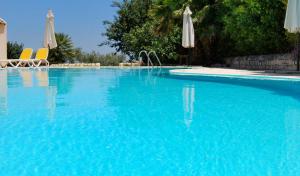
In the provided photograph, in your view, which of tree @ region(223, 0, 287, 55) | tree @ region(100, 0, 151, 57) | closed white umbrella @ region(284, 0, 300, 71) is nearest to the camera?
closed white umbrella @ region(284, 0, 300, 71)

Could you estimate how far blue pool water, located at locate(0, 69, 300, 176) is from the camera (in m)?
3.04

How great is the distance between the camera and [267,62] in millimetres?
16156

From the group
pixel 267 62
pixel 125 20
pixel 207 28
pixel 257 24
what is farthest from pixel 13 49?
pixel 267 62

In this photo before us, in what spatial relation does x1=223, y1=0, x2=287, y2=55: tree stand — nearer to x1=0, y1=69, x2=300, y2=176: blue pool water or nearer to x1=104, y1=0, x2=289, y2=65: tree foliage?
x1=104, y1=0, x2=289, y2=65: tree foliage

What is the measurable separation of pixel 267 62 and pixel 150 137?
43.5ft

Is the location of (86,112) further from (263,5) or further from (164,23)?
(164,23)

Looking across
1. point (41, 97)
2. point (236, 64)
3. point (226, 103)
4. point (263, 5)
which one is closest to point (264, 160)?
point (226, 103)

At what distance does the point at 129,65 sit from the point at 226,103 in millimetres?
17431

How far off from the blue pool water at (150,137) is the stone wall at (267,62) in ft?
26.1

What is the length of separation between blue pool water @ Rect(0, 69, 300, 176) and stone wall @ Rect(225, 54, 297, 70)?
7.94 metres

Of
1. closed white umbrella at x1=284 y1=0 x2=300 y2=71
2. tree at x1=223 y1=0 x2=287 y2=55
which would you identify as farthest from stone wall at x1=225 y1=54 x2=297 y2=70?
closed white umbrella at x1=284 y1=0 x2=300 y2=71

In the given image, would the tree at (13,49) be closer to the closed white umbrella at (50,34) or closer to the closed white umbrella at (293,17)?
the closed white umbrella at (50,34)

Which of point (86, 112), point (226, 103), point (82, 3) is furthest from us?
point (82, 3)

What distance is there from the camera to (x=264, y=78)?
37.4ft
